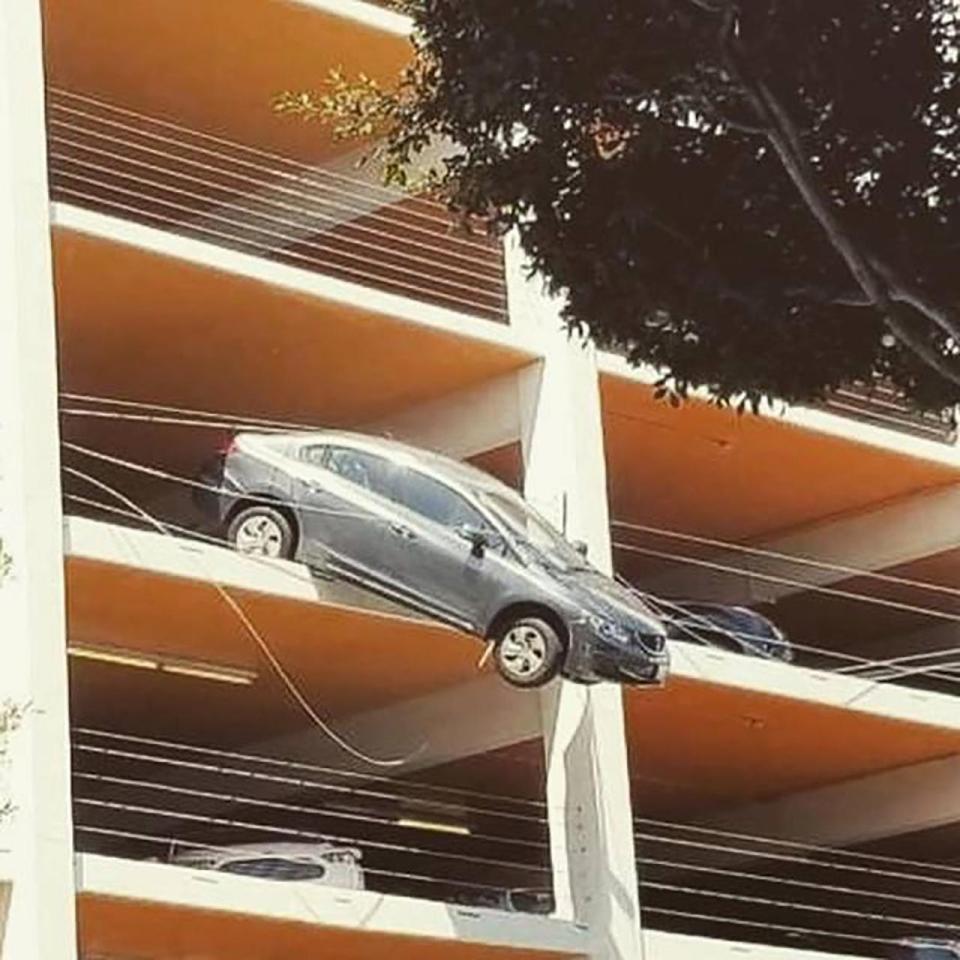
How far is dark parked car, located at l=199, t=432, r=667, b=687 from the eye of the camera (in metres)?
18.8

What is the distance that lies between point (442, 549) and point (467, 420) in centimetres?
260

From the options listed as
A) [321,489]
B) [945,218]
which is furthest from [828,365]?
[321,489]

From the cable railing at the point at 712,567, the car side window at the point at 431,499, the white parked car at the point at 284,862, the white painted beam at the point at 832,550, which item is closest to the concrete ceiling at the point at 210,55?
the cable railing at the point at 712,567

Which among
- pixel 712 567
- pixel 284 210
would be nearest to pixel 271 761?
pixel 284 210

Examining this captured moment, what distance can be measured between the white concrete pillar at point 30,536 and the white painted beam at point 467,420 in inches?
156

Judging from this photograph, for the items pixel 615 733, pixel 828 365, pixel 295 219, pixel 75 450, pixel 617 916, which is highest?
pixel 295 219

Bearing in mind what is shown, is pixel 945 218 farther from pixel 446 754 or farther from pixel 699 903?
pixel 699 903

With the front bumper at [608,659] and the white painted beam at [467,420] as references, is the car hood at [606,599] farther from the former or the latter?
the white painted beam at [467,420]

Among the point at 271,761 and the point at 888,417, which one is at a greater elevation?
the point at 888,417

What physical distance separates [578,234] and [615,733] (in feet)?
35.0

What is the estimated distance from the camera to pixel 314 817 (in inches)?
846

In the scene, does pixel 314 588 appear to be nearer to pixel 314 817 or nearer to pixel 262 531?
pixel 262 531

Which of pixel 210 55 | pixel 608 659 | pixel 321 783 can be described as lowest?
pixel 608 659

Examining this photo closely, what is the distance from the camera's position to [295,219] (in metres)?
21.7
